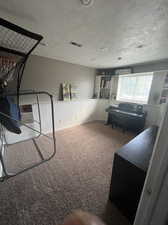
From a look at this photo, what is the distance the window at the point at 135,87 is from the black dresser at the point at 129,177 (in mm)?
2609

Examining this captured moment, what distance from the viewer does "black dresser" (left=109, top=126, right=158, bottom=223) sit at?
3.34 ft

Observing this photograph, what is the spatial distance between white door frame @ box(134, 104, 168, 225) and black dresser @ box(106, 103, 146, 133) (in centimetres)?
292

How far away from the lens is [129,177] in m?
1.09

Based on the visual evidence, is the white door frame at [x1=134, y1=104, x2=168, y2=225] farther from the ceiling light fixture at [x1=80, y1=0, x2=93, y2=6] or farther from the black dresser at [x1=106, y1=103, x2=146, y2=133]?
the black dresser at [x1=106, y1=103, x2=146, y2=133]

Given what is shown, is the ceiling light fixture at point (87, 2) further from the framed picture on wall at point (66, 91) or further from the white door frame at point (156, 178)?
the framed picture on wall at point (66, 91)

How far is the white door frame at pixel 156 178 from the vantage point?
1.63 ft

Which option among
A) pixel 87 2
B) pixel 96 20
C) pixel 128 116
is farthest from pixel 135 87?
pixel 87 2

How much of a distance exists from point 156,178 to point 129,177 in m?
0.67

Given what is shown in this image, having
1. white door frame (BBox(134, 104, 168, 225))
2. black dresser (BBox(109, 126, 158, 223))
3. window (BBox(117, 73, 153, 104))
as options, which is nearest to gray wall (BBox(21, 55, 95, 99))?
window (BBox(117, 73, 153, 104))

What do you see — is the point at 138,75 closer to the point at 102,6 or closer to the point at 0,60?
the point at 102,6

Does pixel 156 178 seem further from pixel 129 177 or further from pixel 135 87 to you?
pixel 135 87

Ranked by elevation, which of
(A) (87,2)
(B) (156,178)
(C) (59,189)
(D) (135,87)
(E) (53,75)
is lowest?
(C) (59,189)

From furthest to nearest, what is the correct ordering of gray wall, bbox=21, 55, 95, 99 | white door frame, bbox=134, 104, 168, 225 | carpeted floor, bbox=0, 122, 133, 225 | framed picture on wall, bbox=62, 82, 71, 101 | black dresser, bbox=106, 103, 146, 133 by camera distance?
framed picture on wall, bbox=62, 82, 71, 101
black dresser, bbox=106, 103, 146, 133
gray wall, bbox=21, 55, 95, 99
carpeted floor, bbox=0, 122, 133, 225
white door frame, bbox=134, 104, 168, 225

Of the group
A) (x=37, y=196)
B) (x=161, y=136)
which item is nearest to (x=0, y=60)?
(x=161, y=136)
